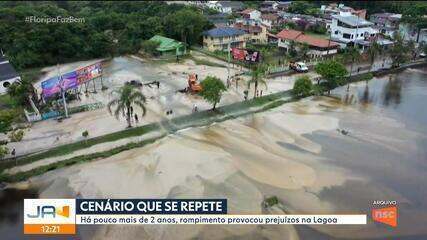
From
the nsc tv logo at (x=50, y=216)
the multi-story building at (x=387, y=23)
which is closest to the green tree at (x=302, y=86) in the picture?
the nsc tv logo at (x=50, y=216)

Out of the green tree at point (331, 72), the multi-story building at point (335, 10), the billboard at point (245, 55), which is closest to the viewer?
the green tree at point (331, 72)

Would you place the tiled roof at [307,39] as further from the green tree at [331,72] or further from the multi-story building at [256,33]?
the green tree at [331,72]

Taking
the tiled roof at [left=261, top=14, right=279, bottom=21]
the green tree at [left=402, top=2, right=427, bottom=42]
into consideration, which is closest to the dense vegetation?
the tiled roof at [left=261, top=14, right=279, bottom=21]

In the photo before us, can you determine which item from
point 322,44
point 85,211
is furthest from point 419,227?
point 322,44

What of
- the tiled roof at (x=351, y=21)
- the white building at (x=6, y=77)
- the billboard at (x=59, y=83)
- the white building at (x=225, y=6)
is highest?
the white building at (x=225, y=6)

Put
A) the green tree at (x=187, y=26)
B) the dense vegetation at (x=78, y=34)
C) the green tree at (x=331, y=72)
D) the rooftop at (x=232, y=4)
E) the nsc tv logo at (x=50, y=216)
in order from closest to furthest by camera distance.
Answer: the nsc tv logo at (x=50, y=216) < the green tree at (x=331, y=72) < the dense vegetation at (x=78, y=34) < the green tree at (x=187, y=26) < the rooftop at (x=232, y=4)

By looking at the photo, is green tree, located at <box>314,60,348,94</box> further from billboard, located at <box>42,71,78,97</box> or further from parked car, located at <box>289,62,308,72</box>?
billboard, located at <box>42,71,78,97</box>
